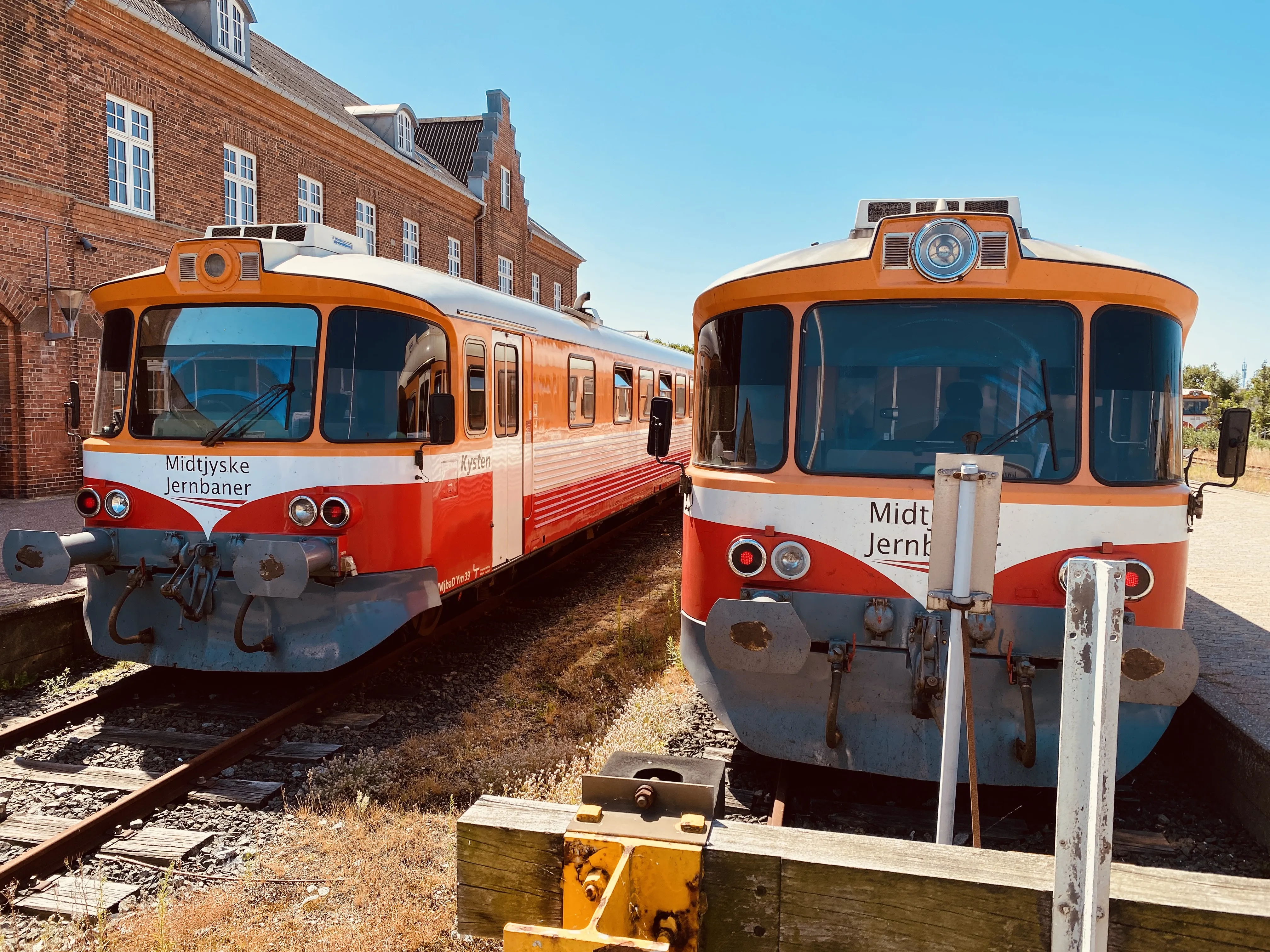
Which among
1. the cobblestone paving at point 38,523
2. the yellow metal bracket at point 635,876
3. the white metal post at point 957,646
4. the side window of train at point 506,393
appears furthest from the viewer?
the cobblestone paving at point 38,523

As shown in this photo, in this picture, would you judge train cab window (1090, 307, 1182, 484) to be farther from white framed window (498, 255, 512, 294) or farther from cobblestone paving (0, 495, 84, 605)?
white framed window (498, 255, 512, 294)

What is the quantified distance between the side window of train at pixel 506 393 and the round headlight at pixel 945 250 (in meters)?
4.24

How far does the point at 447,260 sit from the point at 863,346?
80.3 ft

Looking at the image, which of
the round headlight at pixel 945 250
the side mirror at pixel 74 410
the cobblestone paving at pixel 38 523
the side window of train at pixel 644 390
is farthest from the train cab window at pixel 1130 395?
the side window of train at pixel 644 390

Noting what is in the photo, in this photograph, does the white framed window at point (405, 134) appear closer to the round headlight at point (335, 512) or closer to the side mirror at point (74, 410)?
the side mirror at point (74, 410)

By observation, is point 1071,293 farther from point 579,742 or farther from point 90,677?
point 90,677

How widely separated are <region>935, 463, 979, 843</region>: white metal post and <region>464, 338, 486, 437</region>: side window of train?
4868 millimetres

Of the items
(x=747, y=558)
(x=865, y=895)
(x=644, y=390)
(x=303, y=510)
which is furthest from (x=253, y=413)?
(x=644, y=390)

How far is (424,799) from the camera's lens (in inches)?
190

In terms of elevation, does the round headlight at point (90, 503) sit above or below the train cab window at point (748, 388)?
below

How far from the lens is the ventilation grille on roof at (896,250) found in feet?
14.6

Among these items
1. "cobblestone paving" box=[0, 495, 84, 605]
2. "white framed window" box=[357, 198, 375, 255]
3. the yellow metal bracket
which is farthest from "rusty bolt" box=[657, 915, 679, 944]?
"white framed window" box=[357, 198, 375, 255]

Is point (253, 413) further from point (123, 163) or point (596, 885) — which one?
point (123, 163)

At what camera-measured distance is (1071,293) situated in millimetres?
4375
